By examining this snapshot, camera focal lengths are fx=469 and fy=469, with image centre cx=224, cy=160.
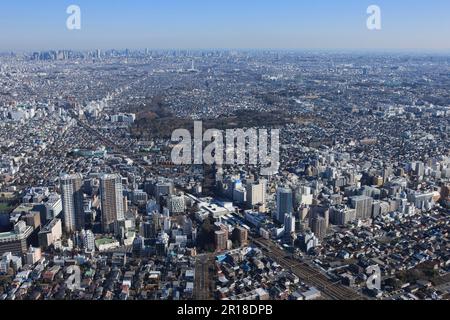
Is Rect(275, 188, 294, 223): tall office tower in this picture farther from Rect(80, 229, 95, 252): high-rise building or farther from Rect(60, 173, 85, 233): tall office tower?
Rect(60, 173, 85, 233): tall office tower

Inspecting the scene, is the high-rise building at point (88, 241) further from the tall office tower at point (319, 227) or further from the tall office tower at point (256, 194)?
the tall office tower at point (319, 227)

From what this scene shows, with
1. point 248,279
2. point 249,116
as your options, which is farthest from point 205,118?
point 248,279

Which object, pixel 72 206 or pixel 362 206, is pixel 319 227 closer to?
pixel 362 206

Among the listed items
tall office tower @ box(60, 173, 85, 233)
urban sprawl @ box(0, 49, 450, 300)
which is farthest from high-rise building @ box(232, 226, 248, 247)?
tall office tower @ box(60, 173, 85, 233)

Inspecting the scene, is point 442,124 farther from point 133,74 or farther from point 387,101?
point 133,74

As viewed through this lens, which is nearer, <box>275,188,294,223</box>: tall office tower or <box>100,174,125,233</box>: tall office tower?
<box>100,174,125,233</box>: tall office tower
